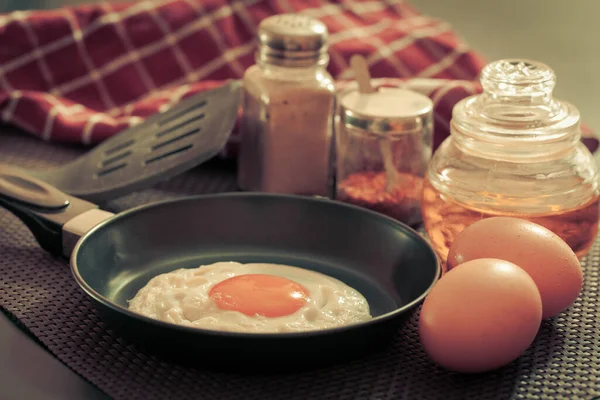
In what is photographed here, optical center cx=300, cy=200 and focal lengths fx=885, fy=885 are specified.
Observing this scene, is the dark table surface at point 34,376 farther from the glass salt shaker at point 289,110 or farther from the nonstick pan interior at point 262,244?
the glass salt shaker at point 289,110

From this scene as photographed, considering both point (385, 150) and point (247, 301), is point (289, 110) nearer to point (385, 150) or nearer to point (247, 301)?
point (385, 150)

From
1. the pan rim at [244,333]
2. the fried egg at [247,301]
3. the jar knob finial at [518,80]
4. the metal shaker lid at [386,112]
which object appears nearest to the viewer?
the pan rim at [244,333]

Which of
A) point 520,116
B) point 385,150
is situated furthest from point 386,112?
point 520,116

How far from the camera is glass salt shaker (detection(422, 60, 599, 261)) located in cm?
95

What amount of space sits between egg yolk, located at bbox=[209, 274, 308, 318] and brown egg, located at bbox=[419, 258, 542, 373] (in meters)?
0.15

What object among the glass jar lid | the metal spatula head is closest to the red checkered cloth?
the metal spatula head

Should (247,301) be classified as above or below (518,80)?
below

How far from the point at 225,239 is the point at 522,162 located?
1.17 ft

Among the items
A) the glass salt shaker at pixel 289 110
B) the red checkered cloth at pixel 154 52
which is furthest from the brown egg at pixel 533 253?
the red checkered cloth at pixel 154 52

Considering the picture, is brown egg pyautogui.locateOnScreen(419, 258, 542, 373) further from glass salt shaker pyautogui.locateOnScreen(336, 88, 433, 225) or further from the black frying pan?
glass salt shaker pyautogui.locateOnScreen(336, 88, 433, 225)

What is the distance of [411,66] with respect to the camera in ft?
5.08

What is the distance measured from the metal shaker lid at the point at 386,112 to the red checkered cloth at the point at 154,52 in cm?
33

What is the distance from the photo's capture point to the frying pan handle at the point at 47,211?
987 millimetres

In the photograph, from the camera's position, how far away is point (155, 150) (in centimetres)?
115
